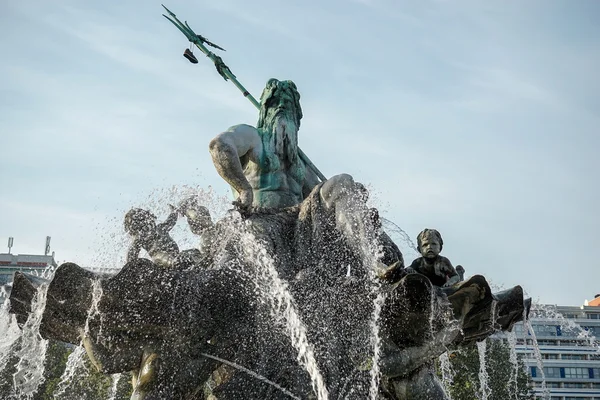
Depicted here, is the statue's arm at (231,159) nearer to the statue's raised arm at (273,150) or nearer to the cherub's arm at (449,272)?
the statue's raised arm at (273,150)

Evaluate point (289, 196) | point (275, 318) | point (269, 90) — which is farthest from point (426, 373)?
point (269, 90)

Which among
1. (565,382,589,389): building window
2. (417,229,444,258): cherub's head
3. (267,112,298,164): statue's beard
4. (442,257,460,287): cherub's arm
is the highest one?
(565,382,589,389): building window

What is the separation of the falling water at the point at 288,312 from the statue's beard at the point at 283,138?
138cm

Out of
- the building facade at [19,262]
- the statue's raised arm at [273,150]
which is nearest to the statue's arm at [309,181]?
the statue's raised arm at [273,150]

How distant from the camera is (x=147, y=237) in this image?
812 cm

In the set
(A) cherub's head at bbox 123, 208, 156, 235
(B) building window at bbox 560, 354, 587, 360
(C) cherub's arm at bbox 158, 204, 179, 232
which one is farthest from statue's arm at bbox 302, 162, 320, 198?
(B) building window at bbox 560, 354, 587, 360

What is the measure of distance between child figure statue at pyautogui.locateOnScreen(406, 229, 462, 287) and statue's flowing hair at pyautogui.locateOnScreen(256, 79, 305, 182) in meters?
1.60

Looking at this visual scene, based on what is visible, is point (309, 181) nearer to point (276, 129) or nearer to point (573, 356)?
point (276, 129)

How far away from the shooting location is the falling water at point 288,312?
723 centimetres

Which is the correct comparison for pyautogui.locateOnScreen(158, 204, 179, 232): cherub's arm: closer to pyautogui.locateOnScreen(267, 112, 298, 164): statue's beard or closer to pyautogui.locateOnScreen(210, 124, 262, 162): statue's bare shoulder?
pyautogui.locateOnScreen(210, 124, 262, 162): statue's bare shoulder

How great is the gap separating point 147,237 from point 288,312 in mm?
1729

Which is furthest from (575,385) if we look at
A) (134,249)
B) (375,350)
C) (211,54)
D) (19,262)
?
(134,249)

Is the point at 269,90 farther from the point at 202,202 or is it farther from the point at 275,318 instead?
the point at 275,318

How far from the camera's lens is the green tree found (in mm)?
28469
